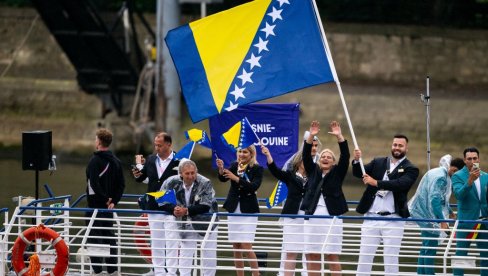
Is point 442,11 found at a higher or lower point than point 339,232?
higher

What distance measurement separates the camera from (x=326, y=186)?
16750 mm

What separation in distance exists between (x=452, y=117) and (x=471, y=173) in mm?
18282

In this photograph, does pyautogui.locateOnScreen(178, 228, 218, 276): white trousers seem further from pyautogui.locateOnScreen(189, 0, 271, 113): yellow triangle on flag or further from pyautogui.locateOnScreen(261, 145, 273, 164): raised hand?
pyautogui.locateOnScreen(189, 0, 271, 113): yellow triangle on flag

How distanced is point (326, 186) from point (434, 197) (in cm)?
122

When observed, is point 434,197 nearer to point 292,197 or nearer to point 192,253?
point 292,197

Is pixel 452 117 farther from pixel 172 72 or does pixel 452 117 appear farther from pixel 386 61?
pixel 172 72

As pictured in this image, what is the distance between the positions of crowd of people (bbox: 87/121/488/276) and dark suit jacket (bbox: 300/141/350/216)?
0.01 metres

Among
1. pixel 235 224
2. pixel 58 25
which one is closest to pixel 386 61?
pixel 58 25

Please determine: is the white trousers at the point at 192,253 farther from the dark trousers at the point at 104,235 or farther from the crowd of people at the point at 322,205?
the dark trousers at the point at 104,235

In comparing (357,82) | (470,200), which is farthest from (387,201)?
(357,82)

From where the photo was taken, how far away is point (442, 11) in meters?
37.3

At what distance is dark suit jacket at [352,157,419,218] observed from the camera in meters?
16.5

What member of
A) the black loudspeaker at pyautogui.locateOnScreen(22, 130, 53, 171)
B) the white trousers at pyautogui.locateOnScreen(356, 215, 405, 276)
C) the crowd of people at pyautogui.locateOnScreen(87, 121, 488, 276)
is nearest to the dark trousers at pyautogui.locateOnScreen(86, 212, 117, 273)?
the crowd of people at pyautogui.locateOnScreen(87, 121, 488, 276)

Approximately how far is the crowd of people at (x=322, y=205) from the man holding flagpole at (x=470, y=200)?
0.04 ft
